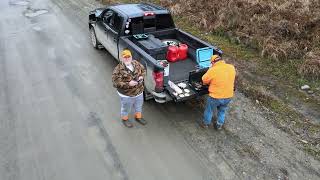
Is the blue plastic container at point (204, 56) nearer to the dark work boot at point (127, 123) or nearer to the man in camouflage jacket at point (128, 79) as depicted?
the man in camouflage jacket at point (128, 79)

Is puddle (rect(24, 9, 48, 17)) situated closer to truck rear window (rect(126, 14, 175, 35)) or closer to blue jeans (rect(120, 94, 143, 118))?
truck rear window (rect(126, 14, 175, 35))

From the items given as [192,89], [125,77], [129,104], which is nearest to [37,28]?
[129,104]

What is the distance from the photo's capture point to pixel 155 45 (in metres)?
8.53

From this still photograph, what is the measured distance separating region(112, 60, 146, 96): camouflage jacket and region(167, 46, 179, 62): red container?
193 cm

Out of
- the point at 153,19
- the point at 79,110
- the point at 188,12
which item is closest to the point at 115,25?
the point at 153,19

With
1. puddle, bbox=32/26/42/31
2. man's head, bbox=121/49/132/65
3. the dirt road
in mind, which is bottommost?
the dirt road

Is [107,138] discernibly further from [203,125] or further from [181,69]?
[181,69]

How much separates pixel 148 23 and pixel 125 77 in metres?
2.98

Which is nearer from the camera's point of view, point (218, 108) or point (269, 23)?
point (218, 108)

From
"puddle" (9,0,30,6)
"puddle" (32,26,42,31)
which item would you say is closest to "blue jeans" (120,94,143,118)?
"puddle" (32,26,42,31)

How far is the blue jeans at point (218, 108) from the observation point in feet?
22.6

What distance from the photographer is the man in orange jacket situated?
21.6 ft

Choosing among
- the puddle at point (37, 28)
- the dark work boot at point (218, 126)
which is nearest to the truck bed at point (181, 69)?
the dark work boot at point (218, 126)

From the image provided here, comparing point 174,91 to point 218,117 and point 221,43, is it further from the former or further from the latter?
point 221,43
